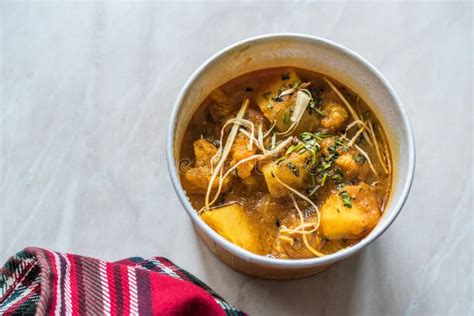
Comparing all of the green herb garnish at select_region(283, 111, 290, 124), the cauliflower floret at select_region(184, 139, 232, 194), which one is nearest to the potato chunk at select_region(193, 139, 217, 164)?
the cauliflower floret at select_region(184, 139, 232, 194)

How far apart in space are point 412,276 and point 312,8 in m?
0.50

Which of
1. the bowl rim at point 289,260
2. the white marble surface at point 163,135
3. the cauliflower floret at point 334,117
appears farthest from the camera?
the white marble surface at point 163,135

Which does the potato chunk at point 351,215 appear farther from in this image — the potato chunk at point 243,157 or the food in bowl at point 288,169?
the potato chunk at point 243,157

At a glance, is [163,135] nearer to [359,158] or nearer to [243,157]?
[243,157]

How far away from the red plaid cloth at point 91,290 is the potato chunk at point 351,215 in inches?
8.2

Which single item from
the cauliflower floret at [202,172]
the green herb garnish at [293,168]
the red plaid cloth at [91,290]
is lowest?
the red plaid cloth at [91,290]

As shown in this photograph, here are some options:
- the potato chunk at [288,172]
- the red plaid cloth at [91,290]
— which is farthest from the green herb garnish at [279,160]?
the red plaid cloth at [91,290]

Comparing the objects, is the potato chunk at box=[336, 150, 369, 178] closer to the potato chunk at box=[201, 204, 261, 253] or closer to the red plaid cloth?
the potato chunk at box=[201, 204, 261, 253]

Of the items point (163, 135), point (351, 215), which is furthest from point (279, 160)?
point (163, 135)

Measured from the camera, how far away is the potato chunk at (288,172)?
926 mm

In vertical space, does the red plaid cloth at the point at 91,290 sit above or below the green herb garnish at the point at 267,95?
below

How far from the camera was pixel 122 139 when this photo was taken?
1.15 m

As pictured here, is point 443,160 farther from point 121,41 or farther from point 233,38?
point 121,41

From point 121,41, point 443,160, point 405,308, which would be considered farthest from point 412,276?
point 121,41
